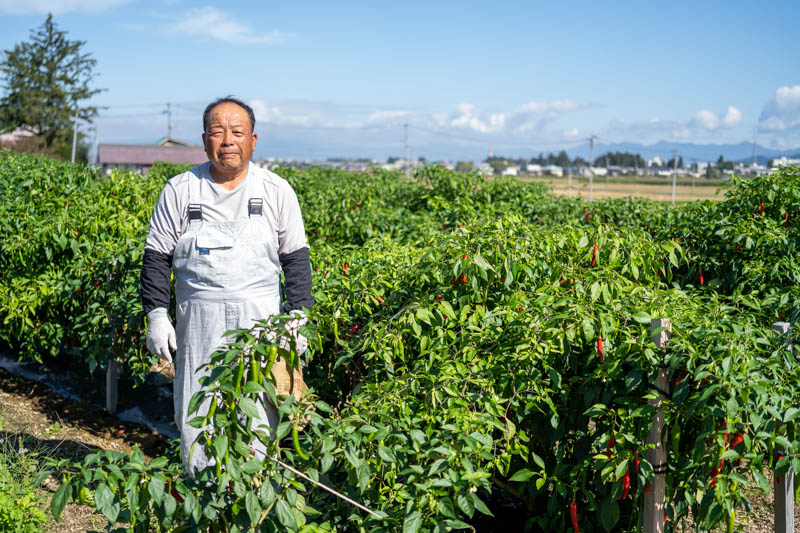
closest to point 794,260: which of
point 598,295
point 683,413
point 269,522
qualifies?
point 598,295

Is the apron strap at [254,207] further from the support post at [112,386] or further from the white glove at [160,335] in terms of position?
the support post at [112,386]

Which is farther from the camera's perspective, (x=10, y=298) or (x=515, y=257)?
(x=10, y=298)

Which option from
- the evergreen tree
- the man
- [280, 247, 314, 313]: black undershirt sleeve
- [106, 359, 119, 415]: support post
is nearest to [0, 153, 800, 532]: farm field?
[280, 247, 314, 313]: black undershirt sleeve

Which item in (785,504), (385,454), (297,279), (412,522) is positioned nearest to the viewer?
(412,522)

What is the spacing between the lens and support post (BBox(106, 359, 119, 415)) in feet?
16.0

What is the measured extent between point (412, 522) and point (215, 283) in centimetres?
137

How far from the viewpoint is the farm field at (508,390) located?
185 cm

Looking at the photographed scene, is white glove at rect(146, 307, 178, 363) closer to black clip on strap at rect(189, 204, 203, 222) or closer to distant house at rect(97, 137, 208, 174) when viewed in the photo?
black clip on strap at rect(189, 204, 203, 222)

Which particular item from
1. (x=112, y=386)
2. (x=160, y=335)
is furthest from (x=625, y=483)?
(x=112, y=386)

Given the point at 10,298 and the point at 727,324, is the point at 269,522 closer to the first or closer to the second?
the point at 727,324

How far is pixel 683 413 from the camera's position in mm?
2180

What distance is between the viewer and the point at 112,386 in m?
4.91

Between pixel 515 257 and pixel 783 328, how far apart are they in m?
1.00

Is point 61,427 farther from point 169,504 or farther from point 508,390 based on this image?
point 508,390
